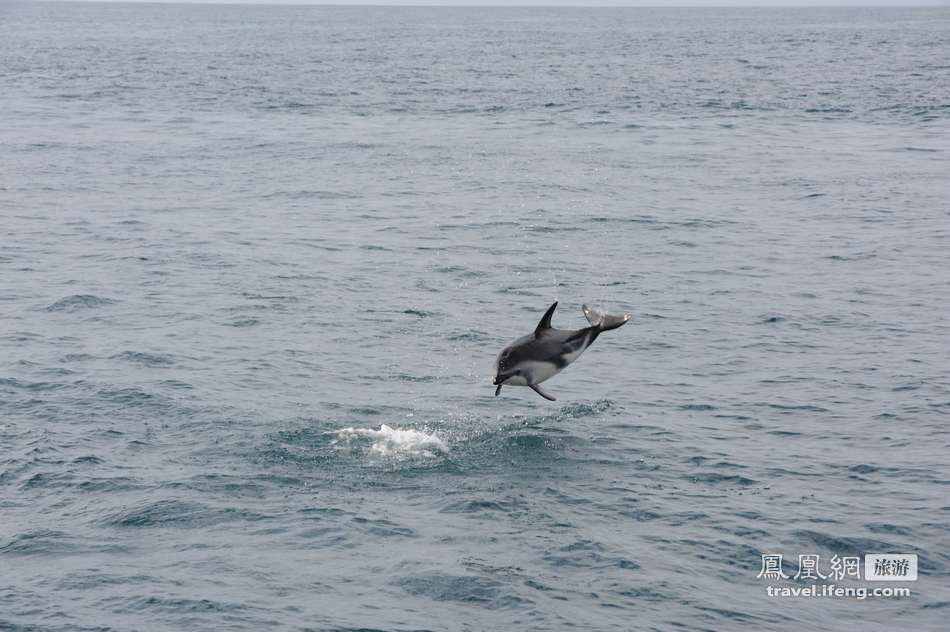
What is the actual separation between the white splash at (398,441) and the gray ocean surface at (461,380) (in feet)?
0.31

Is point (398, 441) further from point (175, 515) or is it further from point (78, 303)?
point (78, 303)

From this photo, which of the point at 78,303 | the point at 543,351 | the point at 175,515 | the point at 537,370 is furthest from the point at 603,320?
the point at 78,303

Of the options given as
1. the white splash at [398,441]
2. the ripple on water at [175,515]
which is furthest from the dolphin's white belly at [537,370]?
the ripple on water at [175,515]

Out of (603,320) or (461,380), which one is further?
(461,380)

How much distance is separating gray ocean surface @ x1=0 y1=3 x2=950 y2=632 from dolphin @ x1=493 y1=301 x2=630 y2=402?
8.29 ft

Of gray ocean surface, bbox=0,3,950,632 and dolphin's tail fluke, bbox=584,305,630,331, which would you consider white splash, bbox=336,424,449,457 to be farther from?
dolphin's tail fluke, bbox=584,305,630,331

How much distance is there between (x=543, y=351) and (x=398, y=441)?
4.57m

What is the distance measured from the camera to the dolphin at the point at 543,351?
799 inches

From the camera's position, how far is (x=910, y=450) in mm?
24000

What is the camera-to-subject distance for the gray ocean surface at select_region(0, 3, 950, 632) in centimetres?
1897

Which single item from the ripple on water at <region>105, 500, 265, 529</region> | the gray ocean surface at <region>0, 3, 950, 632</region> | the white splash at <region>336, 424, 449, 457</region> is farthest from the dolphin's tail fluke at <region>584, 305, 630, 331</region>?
the ripple on water at <region>105, 500, 265, 529</region>

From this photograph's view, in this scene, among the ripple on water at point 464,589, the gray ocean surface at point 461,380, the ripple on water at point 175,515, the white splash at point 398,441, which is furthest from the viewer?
the white splash at point 398,441

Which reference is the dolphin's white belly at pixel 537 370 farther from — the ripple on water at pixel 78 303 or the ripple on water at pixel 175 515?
the ripple on water at pixel 78 303

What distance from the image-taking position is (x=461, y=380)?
28.0 meters
